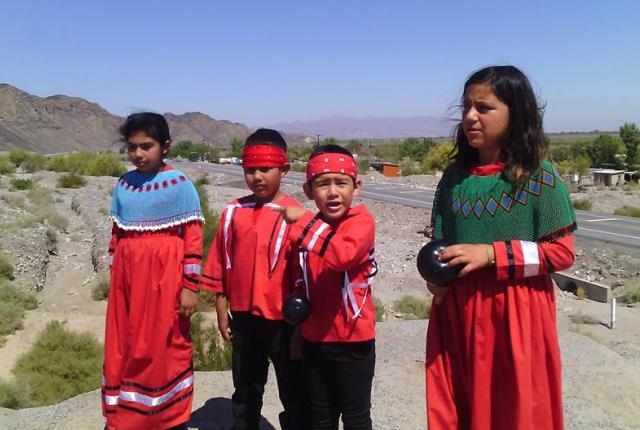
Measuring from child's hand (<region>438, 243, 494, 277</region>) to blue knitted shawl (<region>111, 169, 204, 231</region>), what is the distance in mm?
1666

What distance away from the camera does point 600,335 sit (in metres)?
8.67

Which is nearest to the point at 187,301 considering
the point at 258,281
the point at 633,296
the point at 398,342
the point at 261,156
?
the point at 258,281

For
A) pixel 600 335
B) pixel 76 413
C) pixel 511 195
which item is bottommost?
pixel 600 335

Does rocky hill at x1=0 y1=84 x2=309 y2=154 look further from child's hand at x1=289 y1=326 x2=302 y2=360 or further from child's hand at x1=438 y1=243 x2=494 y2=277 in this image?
child's hand at x1=438 y1=243 x2=494 y2=277

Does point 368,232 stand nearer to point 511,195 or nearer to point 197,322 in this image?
point 511,195

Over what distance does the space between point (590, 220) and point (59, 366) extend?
18629 mm

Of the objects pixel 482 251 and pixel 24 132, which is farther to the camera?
pixel 24 132

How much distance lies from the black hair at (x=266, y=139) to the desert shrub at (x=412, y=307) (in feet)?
25.0

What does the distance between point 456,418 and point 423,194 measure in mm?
26382

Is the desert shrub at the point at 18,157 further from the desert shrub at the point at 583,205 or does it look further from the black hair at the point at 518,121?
the black hair at the point at 518,121

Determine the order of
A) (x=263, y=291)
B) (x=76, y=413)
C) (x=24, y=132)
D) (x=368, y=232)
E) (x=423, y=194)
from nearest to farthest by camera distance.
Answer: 1. (x=368, y=232)
2. (x=263, y=291)
3. (x=76, y=413)
4. (x=423, y=194)
5. (x=24, y=132)

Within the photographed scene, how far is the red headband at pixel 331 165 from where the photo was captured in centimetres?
264

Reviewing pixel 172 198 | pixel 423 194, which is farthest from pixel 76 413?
pixel 423 194

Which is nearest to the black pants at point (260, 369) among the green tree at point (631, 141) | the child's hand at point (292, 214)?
the child's hand at point (292, 214)
